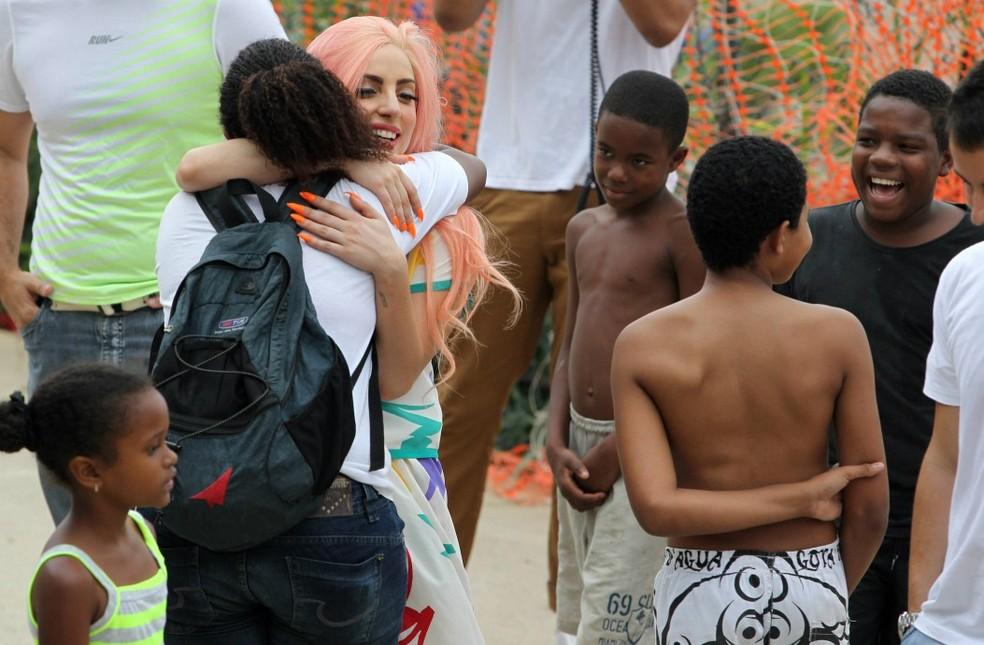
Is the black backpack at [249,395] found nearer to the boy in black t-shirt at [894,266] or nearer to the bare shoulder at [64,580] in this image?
the bare shoulder at [64,580]

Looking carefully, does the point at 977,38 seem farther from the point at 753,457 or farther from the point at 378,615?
the point at 378,615

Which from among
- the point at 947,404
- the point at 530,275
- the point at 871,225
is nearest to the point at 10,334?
the point at 530,275

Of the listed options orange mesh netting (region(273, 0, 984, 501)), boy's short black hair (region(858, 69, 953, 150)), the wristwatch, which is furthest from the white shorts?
orange mesh netting (region(273, 0, 984, 501))

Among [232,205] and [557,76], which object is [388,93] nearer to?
[232,205]

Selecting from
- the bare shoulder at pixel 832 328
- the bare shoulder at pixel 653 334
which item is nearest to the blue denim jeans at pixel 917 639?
the bare shoulder at pixel 832 328

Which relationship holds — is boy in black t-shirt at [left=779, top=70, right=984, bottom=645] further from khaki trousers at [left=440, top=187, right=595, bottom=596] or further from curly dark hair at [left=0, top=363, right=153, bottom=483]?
curly dark hair at [left=0, top=363, right=153, bottom=483]

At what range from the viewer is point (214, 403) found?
242cm

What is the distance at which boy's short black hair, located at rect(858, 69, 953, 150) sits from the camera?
11.3 ft

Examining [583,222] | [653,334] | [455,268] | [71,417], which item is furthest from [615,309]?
Result: [71,417]

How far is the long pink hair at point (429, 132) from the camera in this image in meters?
2.87

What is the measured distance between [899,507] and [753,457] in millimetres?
836

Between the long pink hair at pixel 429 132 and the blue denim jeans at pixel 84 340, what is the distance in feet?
3.09

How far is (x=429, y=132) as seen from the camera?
10.4ft

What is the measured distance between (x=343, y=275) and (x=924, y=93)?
1658 mm
